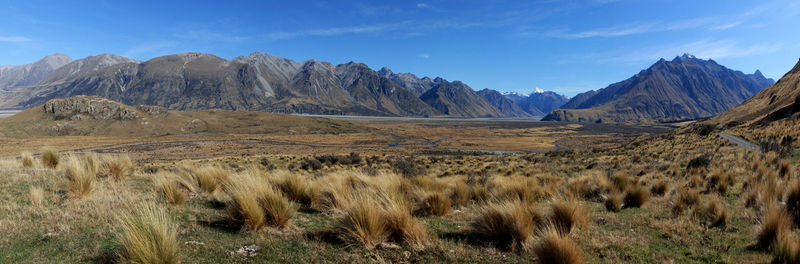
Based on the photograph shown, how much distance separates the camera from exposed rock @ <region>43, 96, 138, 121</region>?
299 ft

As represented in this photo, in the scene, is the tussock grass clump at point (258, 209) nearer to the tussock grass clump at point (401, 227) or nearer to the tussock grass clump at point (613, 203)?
the tussock grass clump at point (401, 227)

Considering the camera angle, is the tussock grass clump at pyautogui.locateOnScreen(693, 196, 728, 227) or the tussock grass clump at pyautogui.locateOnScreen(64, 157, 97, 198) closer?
the tussock grass clump at pyautogui.locateOnScreen(693, 196, 728, 227)

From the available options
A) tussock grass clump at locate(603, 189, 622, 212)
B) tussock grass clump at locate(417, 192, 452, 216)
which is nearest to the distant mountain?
tussock grass clump at locate(603, 189, 622, 212)

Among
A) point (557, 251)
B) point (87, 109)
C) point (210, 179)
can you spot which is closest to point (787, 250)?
point (557, 251)

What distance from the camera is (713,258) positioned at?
4281 mm

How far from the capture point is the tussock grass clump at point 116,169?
9.16 m

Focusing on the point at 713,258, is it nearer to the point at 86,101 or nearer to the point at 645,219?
the point at 645,219

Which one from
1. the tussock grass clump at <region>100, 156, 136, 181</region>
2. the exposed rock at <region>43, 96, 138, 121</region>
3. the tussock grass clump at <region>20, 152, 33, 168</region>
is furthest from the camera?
the exposed rock at <region>43, 96, 138, 121</region>

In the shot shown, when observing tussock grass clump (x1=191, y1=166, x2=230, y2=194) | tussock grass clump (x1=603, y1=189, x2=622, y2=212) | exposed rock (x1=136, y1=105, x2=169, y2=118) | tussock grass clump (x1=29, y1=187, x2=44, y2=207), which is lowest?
tussock grass clump (x1=603, y1=189, x2=622, y2=212)

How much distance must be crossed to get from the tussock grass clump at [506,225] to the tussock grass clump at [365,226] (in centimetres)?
154

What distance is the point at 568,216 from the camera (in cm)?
534

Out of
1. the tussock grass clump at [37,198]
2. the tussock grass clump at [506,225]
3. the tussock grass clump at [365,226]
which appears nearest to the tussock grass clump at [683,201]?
the tussock grass clump at [506,225]

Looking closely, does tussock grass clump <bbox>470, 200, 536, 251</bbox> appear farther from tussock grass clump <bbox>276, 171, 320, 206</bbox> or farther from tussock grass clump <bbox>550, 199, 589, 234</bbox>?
tussock grass clump <bbox>276, 171, 320, 206</bbox>

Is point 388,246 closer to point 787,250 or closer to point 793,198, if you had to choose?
point 787,250
